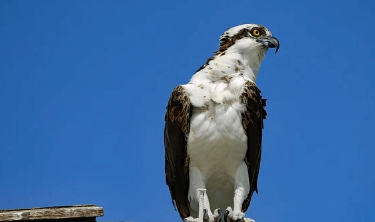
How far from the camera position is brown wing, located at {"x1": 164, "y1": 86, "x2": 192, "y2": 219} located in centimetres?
1296

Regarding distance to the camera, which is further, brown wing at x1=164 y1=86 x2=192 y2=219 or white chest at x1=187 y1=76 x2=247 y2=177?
brown wing at x1=164 y1=86 x2=192 y2=219

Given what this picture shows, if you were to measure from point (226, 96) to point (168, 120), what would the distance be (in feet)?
3.10

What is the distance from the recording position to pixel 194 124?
13.0 metres

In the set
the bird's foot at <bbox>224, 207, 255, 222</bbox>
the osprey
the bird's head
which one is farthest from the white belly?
the bird's head

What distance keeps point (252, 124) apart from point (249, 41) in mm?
1372

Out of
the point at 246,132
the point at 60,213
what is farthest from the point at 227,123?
the point at 60,213

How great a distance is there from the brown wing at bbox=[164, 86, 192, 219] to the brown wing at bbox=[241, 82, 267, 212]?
2.70 feet

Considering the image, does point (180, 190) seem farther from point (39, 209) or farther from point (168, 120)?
point (39, 209)

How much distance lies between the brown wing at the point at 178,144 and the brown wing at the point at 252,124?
0.82 metres

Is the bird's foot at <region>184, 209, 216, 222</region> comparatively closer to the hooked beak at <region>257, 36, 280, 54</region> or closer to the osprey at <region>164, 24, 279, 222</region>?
the osprey at <region>164, 24, 279, 222</region>

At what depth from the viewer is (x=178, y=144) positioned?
13023mm

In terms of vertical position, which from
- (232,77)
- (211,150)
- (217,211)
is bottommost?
(217,211)

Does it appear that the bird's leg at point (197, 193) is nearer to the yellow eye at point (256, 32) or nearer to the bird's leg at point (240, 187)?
the bird's leg at point (240, 187)

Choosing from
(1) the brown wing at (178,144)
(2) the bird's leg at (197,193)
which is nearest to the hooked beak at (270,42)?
(1) the brown wing at (178,144)
